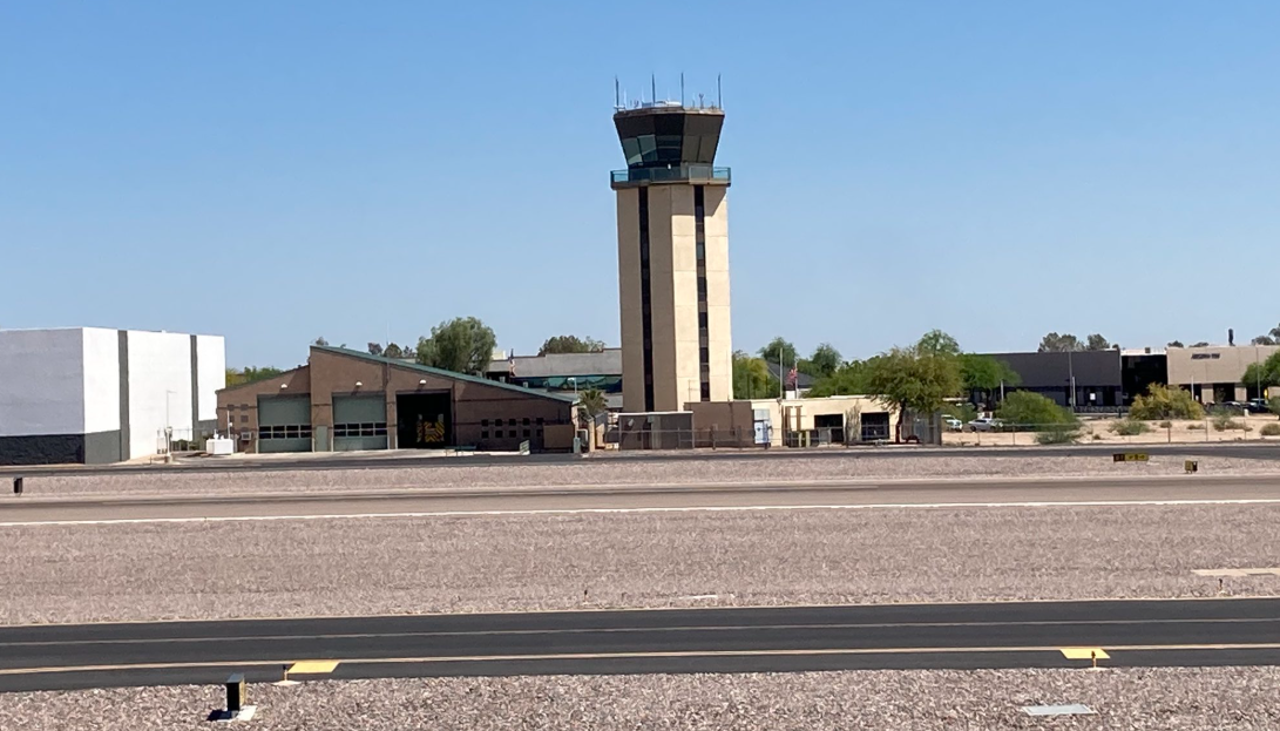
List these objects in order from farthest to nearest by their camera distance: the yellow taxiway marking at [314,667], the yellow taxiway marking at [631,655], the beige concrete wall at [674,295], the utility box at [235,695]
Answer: the beige concrete wall at [674,295], the yellow taxiway marking at [631,655], the yellow taxiway marking at [314,667], the utility box at [235,695]

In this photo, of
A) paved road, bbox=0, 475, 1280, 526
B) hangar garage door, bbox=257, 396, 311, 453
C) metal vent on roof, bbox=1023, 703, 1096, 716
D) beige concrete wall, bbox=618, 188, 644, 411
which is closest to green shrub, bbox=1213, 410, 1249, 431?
beige concrete wall, bbox=618, 188, 644, 411

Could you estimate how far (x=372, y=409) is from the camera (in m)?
87.4

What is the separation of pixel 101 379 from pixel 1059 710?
254 feet

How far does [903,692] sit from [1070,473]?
38316 mm

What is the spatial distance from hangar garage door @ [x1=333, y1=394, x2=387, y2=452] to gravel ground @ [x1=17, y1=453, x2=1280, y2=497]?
24.6 meters

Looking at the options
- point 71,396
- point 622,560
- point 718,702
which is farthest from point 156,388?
point 718,702

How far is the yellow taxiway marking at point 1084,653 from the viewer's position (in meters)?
19.3

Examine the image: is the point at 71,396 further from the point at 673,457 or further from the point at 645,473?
the point at 645,473

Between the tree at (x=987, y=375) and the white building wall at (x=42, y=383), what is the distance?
97215 millimetres

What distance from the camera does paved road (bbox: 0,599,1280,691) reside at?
19469 mm

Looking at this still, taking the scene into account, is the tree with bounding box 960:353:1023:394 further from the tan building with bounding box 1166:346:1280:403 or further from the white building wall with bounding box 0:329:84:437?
the white building wall with bounding box 0:329:84:437

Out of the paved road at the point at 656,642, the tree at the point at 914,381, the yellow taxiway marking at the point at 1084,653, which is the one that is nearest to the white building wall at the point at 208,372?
the tree at the point at 914,381

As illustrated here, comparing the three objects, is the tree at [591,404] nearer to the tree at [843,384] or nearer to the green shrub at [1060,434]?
the tree at [843,384]

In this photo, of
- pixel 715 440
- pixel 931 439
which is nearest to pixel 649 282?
pixel 715 440
